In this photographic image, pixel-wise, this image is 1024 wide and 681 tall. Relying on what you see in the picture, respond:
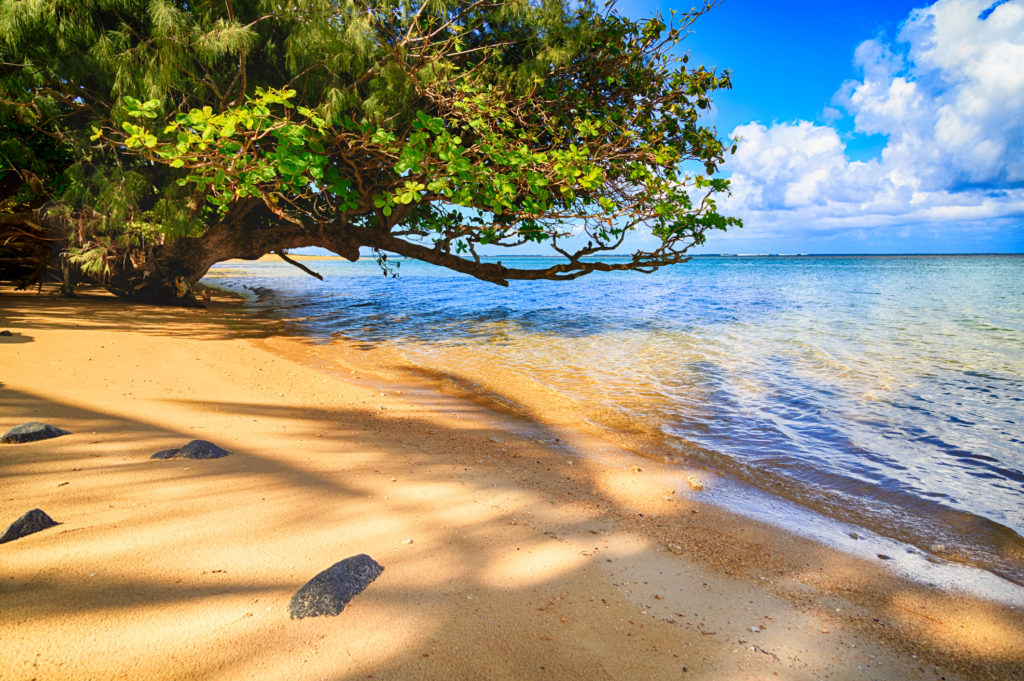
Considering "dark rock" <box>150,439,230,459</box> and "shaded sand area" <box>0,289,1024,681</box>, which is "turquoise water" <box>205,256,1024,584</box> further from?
"dark rock" <box>150,439,230,459</box>

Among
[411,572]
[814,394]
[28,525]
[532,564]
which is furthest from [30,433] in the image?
[814,394]

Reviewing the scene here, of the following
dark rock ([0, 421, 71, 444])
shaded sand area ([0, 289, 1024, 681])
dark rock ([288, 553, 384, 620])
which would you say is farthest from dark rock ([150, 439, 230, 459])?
dark rock ([288, 553, 384, 620])

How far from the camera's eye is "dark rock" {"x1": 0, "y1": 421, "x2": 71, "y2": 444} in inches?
102

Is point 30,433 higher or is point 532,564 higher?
point 30,433

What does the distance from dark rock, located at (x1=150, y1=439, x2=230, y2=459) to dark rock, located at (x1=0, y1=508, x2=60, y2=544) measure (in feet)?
2.46

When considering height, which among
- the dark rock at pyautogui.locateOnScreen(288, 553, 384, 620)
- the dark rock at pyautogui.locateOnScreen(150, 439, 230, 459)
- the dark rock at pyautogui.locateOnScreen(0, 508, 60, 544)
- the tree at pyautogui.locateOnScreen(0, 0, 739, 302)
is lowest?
the dark rock at pyautogui.locateOnScreen(288, 553, 384, 620)

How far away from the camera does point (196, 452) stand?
8.94ft

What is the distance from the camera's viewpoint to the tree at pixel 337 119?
6.39 metres

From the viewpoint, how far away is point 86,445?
8.82 feet

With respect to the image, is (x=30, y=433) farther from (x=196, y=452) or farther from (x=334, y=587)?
(x=334, y=587)

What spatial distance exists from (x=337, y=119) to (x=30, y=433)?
5.75m

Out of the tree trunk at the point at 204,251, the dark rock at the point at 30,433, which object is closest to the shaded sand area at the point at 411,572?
the dark rock at the point at 30,433

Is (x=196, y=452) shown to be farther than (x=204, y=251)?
No

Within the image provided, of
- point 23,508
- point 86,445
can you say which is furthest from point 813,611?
point 86,445
